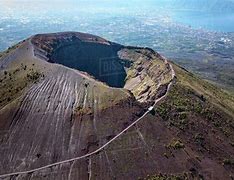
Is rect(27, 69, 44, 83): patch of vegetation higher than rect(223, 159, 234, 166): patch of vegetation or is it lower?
higher

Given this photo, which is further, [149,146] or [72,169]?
[149,146]

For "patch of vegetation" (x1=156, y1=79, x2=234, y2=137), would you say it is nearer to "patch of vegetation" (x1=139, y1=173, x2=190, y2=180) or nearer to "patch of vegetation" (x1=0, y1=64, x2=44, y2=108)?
"patch of vegetation" (x1=139, y1=173, x2=190, y2=180)

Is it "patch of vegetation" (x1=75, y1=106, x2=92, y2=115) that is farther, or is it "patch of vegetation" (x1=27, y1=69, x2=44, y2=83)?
"patch of vegetation" (x1=27, y1=69, x2=44, y2=83)

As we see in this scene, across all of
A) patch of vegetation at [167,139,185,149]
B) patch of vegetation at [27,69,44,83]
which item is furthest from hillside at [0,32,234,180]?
patch of vegetation at [167,139,185,149]

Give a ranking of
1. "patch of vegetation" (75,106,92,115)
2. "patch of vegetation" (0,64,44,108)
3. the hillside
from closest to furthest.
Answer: the hillside, "patch of vegetation" (75,106,92,115), "patch of vegetation" (0,64,44,108)

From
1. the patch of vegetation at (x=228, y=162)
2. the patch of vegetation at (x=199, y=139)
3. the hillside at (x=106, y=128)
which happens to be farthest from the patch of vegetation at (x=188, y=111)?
the patch of vegetation at (x=228, y=162)

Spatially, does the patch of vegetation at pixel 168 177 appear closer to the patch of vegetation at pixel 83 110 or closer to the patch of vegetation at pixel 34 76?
the patch of vegetation at pixel 83 110

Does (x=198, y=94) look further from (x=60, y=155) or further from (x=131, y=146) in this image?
(x=60, y=155)

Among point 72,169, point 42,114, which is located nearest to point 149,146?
point 72,169

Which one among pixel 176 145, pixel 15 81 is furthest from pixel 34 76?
pixel 176 145

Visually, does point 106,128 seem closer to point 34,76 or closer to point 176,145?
point 176,145
